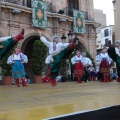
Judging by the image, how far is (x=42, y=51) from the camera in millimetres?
14453

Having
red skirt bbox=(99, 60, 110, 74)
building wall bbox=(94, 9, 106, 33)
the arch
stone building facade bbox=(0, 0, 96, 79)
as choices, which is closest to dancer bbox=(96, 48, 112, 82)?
red skirt bbox=(99, 60, 110, 74)

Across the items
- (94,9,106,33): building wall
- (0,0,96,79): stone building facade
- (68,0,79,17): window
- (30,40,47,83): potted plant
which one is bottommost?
(30,40,47,83): potted plant

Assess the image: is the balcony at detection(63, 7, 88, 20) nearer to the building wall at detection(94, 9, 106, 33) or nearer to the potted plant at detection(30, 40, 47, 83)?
the potted plant at detection(30, 40, 47, 83)

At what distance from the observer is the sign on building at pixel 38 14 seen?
15.7 m

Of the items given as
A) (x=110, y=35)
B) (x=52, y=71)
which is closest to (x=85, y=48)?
(x=52, y=71)

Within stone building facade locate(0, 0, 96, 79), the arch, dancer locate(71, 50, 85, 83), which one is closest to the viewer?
dancer locate(71, 50, 85, 83)

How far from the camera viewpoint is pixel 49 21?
17.1 metres

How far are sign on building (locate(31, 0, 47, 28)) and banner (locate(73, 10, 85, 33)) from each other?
2.78 m

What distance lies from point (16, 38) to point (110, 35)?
40.4 meters

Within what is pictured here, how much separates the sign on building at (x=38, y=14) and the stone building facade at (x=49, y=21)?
1.04ft

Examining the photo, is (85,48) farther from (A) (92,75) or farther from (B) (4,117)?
(B) (4,117)

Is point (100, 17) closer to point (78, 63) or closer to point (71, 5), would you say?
point (71, 5)

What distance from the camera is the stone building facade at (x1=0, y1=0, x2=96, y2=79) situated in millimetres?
14781

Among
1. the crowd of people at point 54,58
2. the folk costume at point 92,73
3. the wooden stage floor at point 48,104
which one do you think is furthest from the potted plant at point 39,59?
the wooden stage floor at point 48,104
